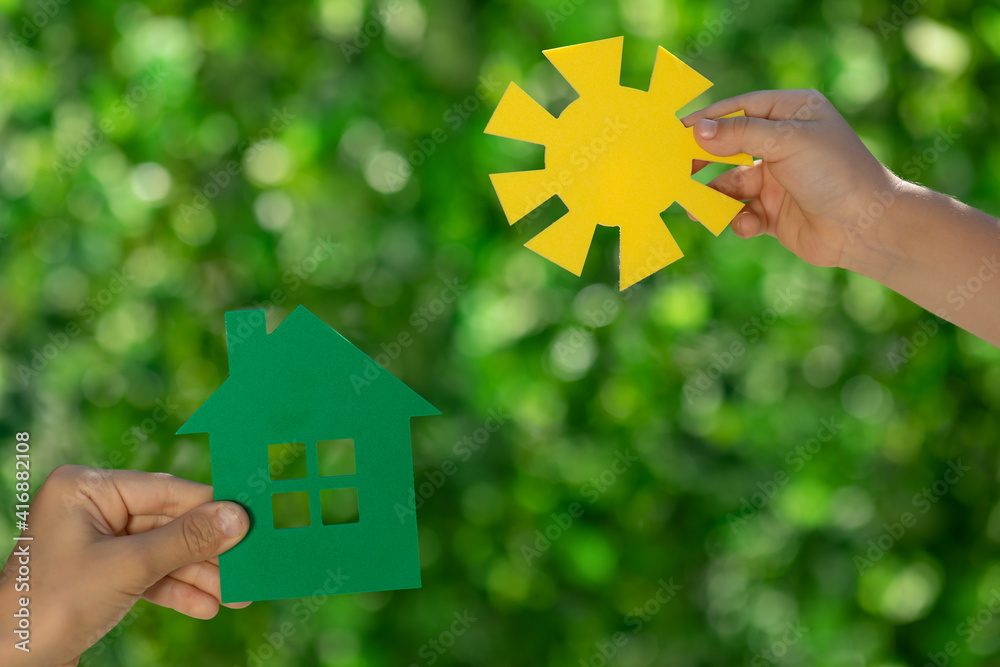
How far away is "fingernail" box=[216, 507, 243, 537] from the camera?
626 millimetres

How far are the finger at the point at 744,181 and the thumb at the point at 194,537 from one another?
0.55 m

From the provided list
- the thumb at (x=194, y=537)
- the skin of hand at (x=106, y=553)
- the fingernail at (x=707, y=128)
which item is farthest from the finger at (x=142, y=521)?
the fingernail at (x=707, y=128)

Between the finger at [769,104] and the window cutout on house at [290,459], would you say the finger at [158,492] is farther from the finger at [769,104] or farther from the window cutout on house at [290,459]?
the finger at [769,104]

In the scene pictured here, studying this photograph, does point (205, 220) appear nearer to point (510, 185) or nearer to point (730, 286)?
point (510, 185)

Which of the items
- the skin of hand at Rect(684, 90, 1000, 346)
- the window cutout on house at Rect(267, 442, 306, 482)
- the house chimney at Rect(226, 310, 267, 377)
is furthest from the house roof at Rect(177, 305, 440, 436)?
the skin of hand at Rect(684, 90, 1000, 346)

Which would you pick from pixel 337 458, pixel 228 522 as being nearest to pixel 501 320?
pixel 337 458

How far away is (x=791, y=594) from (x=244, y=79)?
85 cm

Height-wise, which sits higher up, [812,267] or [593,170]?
[593,170]

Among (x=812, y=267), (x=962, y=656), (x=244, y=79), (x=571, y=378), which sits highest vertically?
(x=244, y=79)

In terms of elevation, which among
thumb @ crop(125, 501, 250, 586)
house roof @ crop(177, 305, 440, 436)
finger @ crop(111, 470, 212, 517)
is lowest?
finger @ crop(111, 470, 212, 517)

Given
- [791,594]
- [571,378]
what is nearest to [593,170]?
[571,378]

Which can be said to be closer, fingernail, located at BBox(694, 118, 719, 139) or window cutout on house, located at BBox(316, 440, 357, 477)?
fingernail, located at BBox(694, 118, 719, 139)

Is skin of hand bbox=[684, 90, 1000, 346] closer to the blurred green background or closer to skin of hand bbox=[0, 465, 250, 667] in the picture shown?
the blurred green background

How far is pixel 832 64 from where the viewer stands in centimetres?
87
